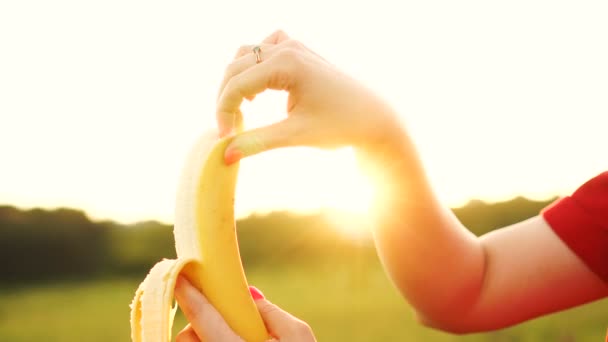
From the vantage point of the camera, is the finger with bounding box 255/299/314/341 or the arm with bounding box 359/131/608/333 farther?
the arm with bounding box 359/131/608/333

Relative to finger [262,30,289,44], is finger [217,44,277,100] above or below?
below

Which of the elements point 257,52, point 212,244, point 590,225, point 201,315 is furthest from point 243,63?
point 590,225

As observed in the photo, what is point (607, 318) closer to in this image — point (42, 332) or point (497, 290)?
point (497, 290)

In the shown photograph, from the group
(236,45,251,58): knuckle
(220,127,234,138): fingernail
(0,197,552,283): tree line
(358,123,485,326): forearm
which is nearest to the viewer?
(220,127,234,138): fingernail

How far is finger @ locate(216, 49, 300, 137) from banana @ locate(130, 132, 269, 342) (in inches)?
4.5

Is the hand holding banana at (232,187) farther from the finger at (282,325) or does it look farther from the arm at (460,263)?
the arm at (460,263)

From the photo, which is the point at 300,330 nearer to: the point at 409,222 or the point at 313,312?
the point at 409,222

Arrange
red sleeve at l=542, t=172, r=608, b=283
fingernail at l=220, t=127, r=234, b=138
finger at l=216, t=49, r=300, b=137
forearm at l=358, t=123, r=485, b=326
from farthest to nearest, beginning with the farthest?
red sleeve at l=542, t=172, r=608, b=283 → forearm at l=358, t=123, r=485, b=326 → fingernail at l=220, t=127, r=234, b=138 → finger at l=216, t=49, r=300, b=137

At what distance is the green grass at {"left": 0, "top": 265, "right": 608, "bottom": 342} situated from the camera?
1106cm

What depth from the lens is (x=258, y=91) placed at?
144cm

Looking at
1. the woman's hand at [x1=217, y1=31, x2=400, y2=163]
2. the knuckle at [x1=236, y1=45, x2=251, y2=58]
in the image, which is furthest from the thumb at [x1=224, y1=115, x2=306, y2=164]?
the knuckle at [x1=236, y1=45, x2=251, y2=58]

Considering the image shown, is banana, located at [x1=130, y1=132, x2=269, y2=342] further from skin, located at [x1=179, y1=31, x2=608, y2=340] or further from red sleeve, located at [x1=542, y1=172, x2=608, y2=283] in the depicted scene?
red sleeve, located at [x1=542, y1=172, x2=608, y2=283]

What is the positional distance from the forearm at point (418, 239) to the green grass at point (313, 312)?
348 inches

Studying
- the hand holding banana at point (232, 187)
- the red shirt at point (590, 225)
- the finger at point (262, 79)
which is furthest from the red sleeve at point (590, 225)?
the finger at point (262, 79)
